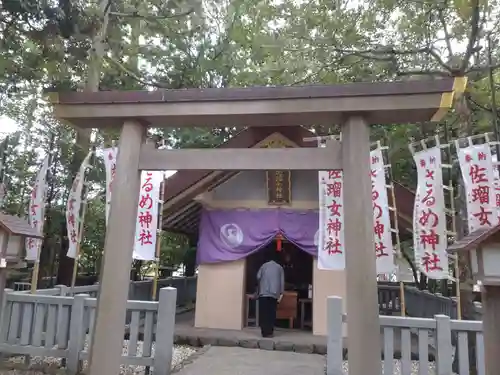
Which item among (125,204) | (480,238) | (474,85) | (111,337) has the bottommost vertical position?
(111,337)

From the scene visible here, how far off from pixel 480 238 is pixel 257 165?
2.23 metres

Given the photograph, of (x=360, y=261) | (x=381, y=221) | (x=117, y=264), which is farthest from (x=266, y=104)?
(x=381, y=221)

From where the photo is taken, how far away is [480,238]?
314 centimetres

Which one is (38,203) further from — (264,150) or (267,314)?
(264,150)

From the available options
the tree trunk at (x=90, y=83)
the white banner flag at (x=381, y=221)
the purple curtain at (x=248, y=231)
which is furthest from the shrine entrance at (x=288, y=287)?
the tree trunk at (x=90, y=83)

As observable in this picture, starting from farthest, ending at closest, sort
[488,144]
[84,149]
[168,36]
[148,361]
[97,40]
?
[168,36], [84,149], [97,40], [488,144], [148,361]

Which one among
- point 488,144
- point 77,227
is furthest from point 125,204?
point 488,144

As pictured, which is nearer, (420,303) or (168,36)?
(420,303)

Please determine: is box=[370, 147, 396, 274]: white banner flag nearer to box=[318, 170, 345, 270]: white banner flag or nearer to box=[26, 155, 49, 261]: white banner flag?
box=[318, 170, 345, 270]: white banner flag

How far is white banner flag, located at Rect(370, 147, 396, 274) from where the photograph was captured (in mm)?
6855

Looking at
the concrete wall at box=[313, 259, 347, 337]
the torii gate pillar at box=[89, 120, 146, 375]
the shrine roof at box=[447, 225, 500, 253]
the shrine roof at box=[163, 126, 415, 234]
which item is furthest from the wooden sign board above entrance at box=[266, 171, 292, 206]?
the shrine roof at box=[447, 225, 500, 253]

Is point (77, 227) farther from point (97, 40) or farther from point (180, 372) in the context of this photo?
point (97, 40)

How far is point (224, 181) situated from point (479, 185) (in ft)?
18.2

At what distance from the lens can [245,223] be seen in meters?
9.88
